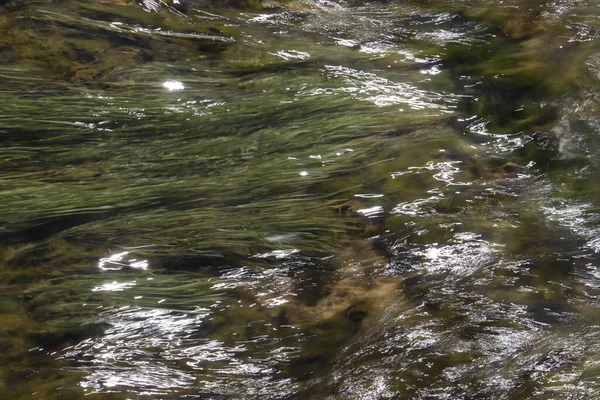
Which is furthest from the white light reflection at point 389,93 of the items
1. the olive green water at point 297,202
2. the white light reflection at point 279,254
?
the white light reflection at point 279,254

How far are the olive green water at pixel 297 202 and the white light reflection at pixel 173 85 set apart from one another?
0.04 ft

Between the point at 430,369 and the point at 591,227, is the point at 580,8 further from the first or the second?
the point at 430,369

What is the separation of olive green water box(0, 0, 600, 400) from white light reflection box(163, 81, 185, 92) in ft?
0.04

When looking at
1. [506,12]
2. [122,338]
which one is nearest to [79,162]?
[122,338]

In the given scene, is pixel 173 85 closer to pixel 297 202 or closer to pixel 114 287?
pixel 297 202

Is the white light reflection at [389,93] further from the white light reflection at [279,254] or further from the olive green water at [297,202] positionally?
the white light reflection at [279,254]

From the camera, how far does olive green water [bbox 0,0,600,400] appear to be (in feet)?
7.68

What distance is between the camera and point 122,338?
246 cm

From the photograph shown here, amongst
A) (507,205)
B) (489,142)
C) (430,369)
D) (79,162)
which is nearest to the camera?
(430,369)

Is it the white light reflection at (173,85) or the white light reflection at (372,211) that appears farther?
the white light reflection at (173,85)

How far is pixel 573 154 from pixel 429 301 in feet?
4.11

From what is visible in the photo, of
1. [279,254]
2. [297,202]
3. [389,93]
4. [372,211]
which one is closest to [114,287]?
[279,254]

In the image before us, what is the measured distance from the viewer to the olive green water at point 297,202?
234 cm

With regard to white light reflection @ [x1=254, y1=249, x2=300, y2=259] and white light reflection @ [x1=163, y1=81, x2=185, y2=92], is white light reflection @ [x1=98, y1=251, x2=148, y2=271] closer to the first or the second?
white light reflection @ [x1=254, y1=249, x2=300, y2=259]
